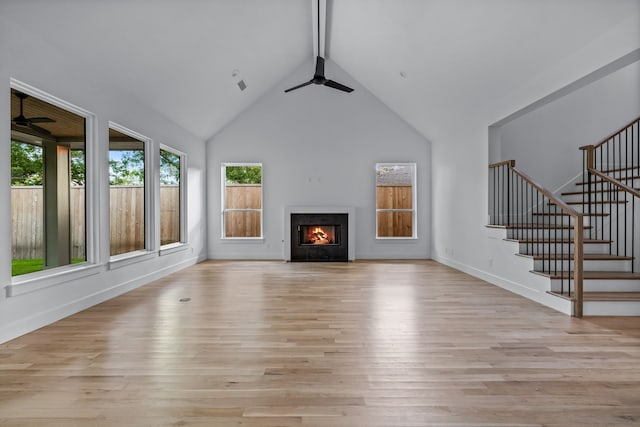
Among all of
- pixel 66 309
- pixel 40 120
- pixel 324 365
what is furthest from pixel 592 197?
pixel 40 120

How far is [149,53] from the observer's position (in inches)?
170

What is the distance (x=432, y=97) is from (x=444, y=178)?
→ 1.81 metres

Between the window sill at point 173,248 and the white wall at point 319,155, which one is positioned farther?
the white wall at point 319,155

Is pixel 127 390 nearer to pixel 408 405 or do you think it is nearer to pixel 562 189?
pixel 408 405

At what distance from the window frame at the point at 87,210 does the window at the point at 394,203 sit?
18.2ft

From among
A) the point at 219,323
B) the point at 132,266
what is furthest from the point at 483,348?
the point at 132,266

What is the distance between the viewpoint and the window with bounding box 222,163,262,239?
795 centimetres

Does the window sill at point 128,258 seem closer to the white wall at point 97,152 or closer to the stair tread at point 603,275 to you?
the white wall at point 97,152

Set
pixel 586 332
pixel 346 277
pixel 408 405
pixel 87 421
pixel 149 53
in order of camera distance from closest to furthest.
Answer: pixel 87 421 < pixel 408 405 < pixel 586 332 < pixel 149 53 < pixel 346 277

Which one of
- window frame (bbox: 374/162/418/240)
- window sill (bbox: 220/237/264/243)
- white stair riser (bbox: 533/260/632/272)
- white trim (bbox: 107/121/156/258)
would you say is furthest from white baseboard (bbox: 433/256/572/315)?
white trim (bbox: 107/121/156/258)

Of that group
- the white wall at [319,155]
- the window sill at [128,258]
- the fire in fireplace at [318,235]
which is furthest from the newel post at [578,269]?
the window sill at [128,258]

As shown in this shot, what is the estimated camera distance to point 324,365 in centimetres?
236

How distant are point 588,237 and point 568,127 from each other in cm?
212

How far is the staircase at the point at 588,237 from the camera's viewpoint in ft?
11.5
